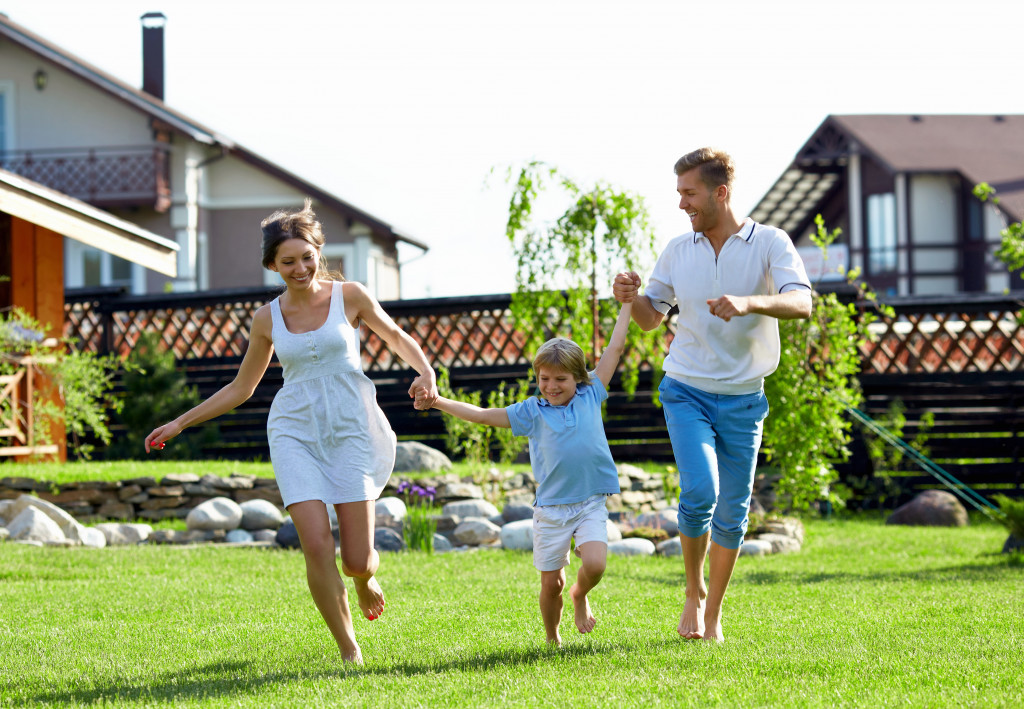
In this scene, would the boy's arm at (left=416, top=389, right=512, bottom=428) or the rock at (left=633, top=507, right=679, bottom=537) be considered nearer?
the boy's arm at (left=416, top=389, right=512, bottom=428)

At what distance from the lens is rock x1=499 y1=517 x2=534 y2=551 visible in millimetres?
8031

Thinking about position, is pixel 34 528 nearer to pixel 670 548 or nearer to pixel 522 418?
pixel 670 548

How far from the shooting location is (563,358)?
4.41 metres

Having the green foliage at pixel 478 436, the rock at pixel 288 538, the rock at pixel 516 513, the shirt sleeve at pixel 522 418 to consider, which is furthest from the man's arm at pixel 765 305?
the green foliage at pixel 478 436

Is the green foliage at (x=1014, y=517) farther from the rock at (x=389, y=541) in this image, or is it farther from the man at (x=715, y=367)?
the rock at (x=389, y=541)

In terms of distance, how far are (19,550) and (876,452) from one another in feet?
25.4

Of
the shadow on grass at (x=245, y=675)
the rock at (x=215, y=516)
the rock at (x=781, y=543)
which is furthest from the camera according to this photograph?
the rock at (x=215, y=516)

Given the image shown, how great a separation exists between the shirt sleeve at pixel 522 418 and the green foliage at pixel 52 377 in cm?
663

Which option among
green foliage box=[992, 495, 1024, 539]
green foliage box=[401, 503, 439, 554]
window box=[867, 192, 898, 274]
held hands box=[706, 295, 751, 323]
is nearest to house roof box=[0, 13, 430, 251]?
window box=[867, 192, 898, 274]

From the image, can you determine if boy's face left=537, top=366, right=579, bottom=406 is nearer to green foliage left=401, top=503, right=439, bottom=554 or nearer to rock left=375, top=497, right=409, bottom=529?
green foliage left=401, top=503, right=439, bottom=554

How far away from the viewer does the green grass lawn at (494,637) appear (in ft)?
11.7

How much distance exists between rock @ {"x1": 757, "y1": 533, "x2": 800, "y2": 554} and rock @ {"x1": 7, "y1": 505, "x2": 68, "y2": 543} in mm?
5188

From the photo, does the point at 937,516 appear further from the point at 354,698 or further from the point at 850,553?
the point at 354,698

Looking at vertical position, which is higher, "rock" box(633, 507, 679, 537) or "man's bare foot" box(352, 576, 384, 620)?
"man's bare foot" box(352, 576, 384, 620)
